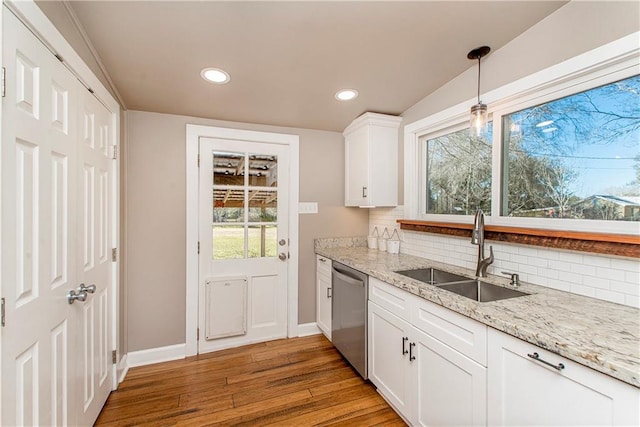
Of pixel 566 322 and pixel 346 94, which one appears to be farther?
pixel 346 94

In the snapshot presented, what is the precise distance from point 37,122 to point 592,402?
218 centimetres

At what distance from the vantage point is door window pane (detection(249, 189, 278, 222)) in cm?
273

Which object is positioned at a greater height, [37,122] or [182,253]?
[37,122]

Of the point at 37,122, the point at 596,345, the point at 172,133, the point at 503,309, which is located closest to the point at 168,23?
the point at 37,122

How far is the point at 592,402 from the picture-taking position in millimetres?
888

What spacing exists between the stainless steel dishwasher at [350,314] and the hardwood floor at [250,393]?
0.52ft

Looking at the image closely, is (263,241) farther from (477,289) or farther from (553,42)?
(553,42)

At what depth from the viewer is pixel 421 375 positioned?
157 cm

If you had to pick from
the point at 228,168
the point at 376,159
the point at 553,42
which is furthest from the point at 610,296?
the point at 228,168

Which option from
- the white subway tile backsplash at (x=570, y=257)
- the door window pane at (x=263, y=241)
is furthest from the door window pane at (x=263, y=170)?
the white subway tile backsplash at (x=570, y=257)

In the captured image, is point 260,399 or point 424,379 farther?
point 260,399

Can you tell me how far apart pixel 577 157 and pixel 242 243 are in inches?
98.9

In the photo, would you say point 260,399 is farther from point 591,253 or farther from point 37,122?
point 591,253

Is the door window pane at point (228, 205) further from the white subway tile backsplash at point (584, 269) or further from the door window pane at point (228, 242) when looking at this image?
the white subway tile backsplash at point (584, 269)
